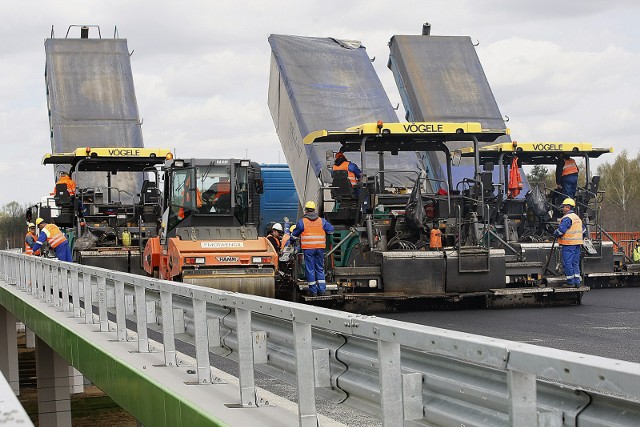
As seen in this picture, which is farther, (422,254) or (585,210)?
(585,210)

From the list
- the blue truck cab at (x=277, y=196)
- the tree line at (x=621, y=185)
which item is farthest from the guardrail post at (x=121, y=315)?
the tree line at (x=621, y=185)

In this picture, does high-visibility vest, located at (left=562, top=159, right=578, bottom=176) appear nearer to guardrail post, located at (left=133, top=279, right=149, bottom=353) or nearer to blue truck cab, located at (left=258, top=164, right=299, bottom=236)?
blue truck cab, located at (left=258, top=164, right=299, bottom=236)

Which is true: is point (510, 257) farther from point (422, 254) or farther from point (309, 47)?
point (309, 47)

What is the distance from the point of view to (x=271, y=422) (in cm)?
557

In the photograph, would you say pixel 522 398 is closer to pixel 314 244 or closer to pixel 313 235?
pixel 314 244

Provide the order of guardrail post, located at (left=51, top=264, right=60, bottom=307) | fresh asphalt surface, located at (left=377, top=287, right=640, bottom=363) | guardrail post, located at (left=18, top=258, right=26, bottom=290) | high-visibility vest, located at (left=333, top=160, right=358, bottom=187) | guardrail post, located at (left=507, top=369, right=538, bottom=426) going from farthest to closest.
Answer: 1. guardrail post, located at (left=18, top=258, right=26, bottom=290)
2. high-visibility vest, located at (left=333, top=160, right=358, bottom=187)
3. guardrail post, located at (left=51, top=264, right=60, bottom=307)
4. fresh asphalt surface, located at (left=377, top=287, right=640, bottom=363)
5. guardrail post, located at (left=507, top=369, right=538, bottom=426)

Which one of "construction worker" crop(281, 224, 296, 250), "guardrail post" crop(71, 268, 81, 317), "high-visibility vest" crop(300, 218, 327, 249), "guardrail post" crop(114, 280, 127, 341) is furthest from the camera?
"construction worker" crop(281, 224, 296, 250)

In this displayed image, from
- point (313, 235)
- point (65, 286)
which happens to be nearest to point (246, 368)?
point (65, 286)

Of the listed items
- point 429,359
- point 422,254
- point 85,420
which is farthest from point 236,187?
point 429,359

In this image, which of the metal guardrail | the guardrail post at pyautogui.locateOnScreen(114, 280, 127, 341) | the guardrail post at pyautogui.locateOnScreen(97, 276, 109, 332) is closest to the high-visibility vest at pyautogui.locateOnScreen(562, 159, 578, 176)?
the guardrail post at pyautogui.locateOnScreen(97, 276, 109, 332)

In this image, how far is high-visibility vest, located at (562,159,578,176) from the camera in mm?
19641

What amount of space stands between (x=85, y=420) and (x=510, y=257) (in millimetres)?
9642

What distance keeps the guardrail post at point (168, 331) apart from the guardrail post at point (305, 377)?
262 cm

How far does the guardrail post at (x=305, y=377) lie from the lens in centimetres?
516
